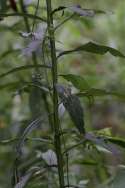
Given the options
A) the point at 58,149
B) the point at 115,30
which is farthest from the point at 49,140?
the point at 115,30

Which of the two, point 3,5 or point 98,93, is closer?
point 98,93

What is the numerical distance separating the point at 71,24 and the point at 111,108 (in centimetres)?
187

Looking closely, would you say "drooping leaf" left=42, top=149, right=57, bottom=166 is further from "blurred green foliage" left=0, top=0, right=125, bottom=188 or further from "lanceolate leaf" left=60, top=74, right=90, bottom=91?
"lanceolate leaf" left=60, top=74, right=90, bottom=91

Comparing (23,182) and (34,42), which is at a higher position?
(34,42)

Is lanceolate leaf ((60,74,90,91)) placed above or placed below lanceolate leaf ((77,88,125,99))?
above

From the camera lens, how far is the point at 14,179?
117 cm

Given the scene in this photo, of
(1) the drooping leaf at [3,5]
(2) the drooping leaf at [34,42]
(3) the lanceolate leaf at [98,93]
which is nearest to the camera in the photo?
(2) the drooping leaf at [34,42]

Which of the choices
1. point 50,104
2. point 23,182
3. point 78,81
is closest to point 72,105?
point 78,81

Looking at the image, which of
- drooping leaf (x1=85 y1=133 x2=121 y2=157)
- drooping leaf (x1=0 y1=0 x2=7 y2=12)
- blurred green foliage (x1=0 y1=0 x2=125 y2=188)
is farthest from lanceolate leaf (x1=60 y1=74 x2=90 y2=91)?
drooping leaf (x1=0 y1=0 x2=7 y2=12)

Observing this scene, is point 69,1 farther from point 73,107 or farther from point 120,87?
point 120,87

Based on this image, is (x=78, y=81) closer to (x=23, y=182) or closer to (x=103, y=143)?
(x=103, y=143)

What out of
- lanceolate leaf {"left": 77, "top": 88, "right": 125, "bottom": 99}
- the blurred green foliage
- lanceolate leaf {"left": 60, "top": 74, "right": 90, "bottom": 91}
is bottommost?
the blurred green foliage

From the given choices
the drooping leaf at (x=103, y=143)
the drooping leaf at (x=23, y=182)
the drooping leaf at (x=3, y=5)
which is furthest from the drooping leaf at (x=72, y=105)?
the drooping leaf at (x=3, y=5)

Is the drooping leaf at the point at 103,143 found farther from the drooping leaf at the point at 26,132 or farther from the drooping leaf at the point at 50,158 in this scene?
the drooping leaf at the point at 50,158
